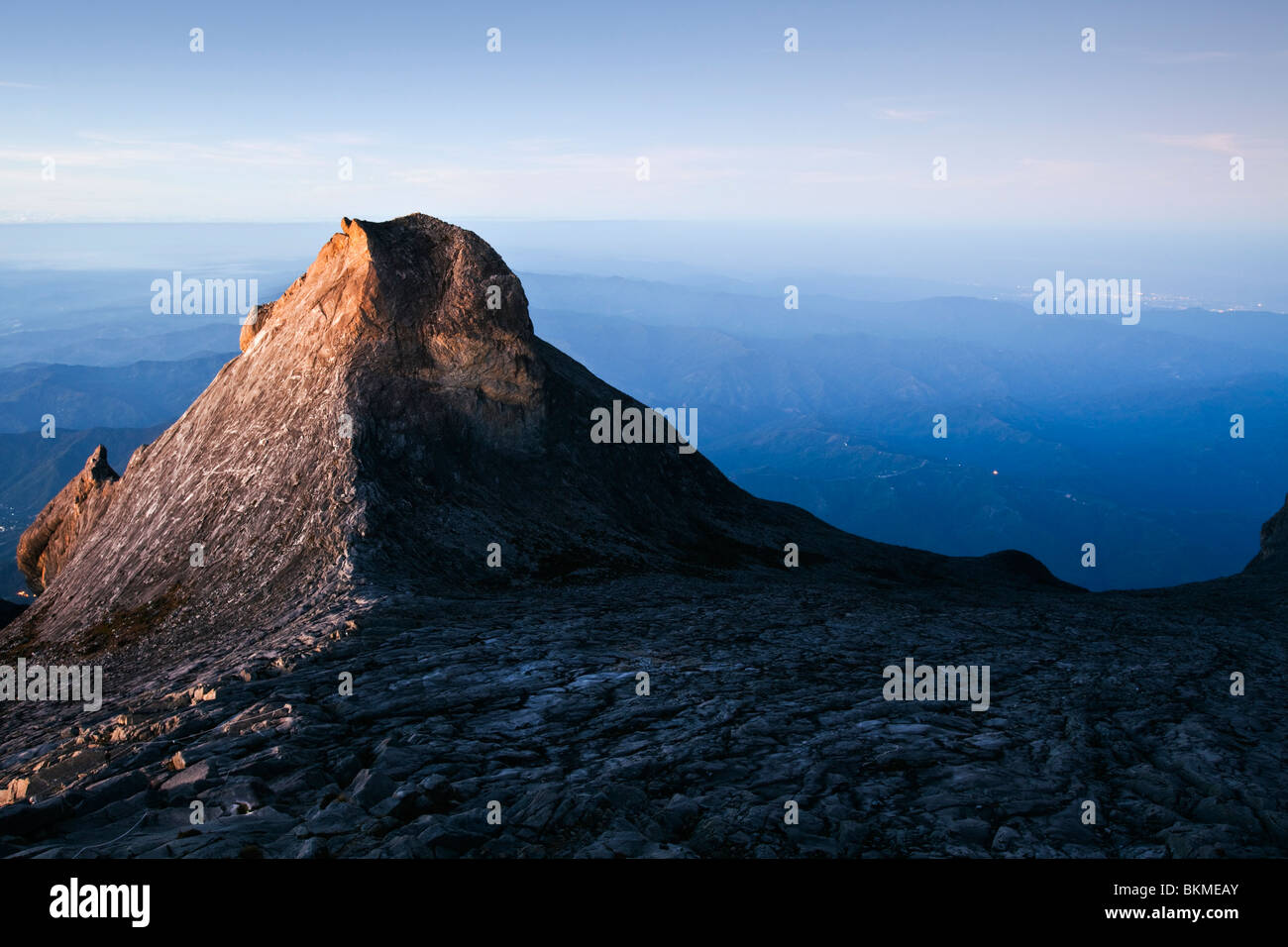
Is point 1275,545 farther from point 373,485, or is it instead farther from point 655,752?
point 373,485

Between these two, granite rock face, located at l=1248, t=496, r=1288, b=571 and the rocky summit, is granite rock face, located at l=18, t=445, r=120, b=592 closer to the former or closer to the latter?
the rocky summit

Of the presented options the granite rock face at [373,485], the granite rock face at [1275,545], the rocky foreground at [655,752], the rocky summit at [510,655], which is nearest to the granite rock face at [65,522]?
the rocky summit at [510,655]

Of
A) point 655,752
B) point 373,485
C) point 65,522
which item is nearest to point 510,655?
point 655,752

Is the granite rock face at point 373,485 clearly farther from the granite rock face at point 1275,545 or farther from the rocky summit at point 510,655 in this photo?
the granite rock face at point 1275,545

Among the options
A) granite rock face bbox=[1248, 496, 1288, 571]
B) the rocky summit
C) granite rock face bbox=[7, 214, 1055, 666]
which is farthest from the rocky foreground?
granite rock face bbox=[1248, 496, 1288, 571]
